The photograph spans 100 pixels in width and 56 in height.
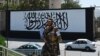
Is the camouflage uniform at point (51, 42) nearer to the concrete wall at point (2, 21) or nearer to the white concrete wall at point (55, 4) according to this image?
the concrete wall at point (2, 21)

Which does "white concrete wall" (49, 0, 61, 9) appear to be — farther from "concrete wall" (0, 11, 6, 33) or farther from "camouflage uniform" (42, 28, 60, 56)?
"camouflage uniform" (42, 28, 60, 56)

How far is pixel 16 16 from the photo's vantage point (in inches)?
2030

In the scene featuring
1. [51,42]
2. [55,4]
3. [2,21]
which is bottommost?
[51,42]

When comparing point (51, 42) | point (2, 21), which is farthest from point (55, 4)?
point (51, 42)

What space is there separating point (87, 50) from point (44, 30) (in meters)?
30.5

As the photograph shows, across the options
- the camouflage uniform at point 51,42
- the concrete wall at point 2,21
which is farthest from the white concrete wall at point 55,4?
the camouflage uniform at point 51,42

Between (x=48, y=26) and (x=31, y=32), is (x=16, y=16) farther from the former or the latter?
(x=48, y=26)

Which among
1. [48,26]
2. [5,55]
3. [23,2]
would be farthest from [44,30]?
[23,2]

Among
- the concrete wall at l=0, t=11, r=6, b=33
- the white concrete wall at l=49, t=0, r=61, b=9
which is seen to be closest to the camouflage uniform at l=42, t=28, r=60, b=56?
the concrete wall at l=0, t=11, r=6, b=33

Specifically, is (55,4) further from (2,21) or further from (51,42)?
(51,42)

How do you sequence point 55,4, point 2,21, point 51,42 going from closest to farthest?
→ point 51,42 → point 2,21 → point 55,4

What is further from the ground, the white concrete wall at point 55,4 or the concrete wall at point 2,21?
the white concrete wall at point 55,4

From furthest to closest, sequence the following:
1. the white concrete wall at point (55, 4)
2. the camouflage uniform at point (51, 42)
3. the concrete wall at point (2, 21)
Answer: the white concrete wall at point (55, 4) → the concrete wall at point (2, 21) → the camouflage uniform at point (51, 42)

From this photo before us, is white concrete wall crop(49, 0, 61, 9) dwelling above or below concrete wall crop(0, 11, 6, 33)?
above
